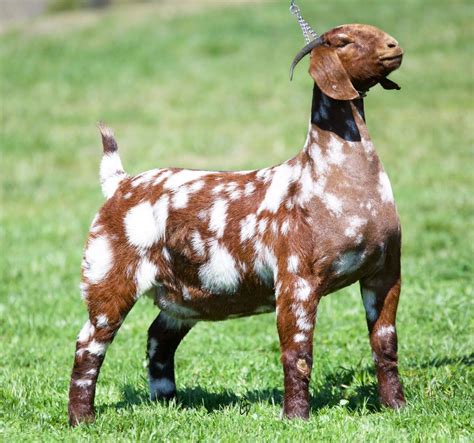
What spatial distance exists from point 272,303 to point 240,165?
998 cm

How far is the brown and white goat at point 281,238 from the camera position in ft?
17.7

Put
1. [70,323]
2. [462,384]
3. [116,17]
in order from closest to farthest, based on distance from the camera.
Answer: [462,384]
[70,323]
[116,17]

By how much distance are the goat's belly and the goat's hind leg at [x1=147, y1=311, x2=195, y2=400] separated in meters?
0.30

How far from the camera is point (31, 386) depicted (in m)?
6.62

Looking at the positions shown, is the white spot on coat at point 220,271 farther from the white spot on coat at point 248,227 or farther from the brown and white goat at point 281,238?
the white spot on coat at point 248,227

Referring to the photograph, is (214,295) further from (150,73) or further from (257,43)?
(257,43)

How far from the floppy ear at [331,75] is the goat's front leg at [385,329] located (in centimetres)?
107

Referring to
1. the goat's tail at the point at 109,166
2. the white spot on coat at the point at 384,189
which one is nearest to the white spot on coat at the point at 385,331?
the white spot on coat at the point at 384,189

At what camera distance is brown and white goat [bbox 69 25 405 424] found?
17.7 ft

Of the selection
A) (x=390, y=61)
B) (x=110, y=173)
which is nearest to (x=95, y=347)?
(x=110, y=173)

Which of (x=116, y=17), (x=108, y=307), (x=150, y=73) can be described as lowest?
(x=108, y=307)

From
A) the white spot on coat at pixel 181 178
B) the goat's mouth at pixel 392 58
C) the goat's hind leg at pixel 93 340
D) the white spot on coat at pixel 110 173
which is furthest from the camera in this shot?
the white spot on coat at pixel 110 173

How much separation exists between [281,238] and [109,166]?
1365 mm

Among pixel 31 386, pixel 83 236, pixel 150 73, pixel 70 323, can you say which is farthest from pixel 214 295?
pixel 150 73
